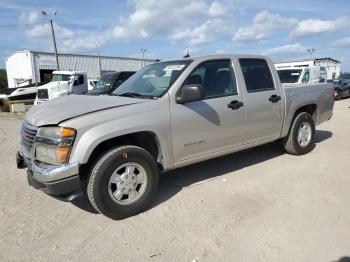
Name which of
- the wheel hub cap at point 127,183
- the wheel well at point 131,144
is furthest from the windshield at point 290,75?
the wheel hub cap at point 127,183

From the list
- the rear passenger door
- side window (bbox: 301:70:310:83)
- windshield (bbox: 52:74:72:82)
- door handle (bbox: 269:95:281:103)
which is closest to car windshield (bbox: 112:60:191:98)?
the rear passenger door

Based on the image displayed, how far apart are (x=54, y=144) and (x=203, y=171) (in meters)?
2.68

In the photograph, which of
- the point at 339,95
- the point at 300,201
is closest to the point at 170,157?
the point at 300,201

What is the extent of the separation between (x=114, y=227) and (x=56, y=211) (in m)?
0.89

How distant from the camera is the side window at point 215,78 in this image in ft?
15.1

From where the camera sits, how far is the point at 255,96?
17.0ft

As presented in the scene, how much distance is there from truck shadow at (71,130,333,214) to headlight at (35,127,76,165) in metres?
0.85

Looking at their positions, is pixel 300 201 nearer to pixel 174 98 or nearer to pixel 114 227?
pixel 174 98

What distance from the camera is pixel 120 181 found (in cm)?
390

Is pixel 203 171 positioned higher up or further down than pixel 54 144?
further down

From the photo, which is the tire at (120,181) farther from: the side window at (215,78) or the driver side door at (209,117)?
the side window at (215,78)

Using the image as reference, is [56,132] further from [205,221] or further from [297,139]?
[297,139]

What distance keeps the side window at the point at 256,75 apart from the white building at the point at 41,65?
30.7 meters

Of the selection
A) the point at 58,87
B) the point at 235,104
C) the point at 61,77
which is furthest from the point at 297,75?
the point at 61,77
